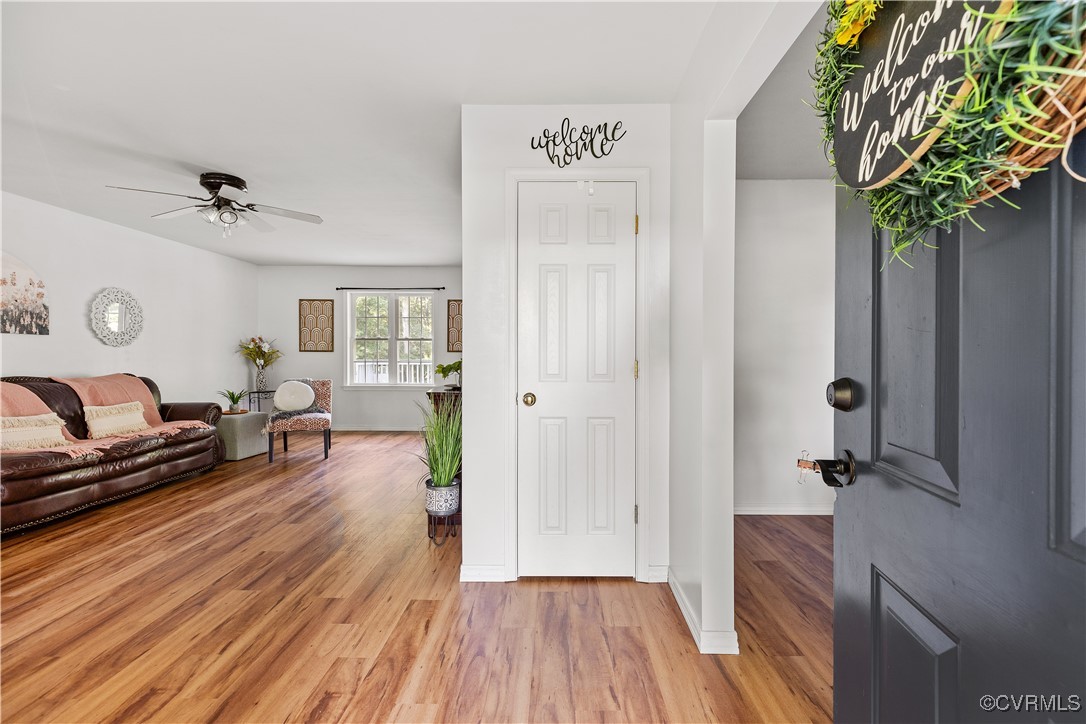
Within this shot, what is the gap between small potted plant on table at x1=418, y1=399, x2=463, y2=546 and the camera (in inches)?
124

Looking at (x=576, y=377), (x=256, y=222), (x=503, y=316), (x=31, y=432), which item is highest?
(x=256, y=222)

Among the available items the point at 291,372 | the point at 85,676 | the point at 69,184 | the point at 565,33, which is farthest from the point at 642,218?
the point at 291,372

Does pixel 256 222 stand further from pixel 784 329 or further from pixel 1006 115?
pixel 1006 115

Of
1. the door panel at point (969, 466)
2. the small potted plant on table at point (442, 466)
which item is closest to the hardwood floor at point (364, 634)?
the small potted plant on table at point (442, 466)

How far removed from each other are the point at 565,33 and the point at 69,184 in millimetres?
4185

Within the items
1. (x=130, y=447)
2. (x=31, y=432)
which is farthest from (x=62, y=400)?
(x=130, y=447)

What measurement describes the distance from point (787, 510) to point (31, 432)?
5566mm

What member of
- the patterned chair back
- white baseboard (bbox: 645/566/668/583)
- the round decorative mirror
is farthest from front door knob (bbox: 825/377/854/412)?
the patterned chair back

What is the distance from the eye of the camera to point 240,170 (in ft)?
12.2

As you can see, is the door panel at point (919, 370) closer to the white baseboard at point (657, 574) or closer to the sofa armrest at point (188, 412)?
the white baseboard at point (657, 574)

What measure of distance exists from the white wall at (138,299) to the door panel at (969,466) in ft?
16.0

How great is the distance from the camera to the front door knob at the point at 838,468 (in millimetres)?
1004

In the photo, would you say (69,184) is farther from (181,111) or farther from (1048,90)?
(1048,90)

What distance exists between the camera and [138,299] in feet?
17.9
